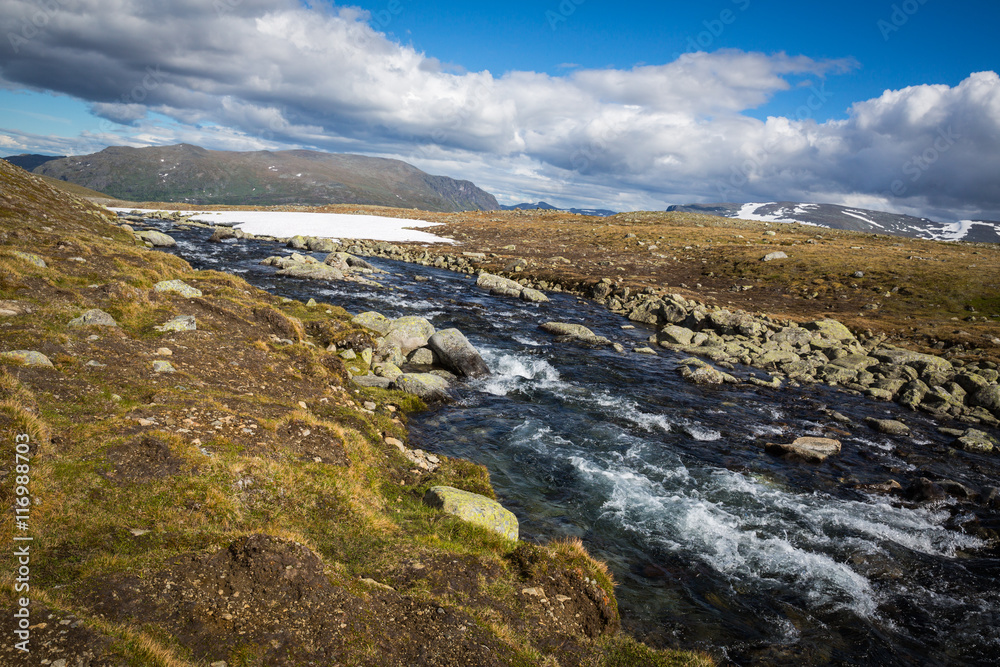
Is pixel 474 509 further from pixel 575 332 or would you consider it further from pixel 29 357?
pixel 575 332

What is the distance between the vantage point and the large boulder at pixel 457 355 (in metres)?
21.3

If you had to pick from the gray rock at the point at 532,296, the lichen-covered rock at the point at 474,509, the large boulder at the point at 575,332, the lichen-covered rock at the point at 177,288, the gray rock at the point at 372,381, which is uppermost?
the lichen-covered rock at the point at 177,288

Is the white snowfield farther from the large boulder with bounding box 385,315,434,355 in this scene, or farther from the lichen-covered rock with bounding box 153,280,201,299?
the lichen-covered rock with bounding box 153,280,201,299

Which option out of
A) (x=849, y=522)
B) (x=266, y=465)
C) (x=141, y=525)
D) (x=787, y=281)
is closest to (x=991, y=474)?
(x=849, y=522)

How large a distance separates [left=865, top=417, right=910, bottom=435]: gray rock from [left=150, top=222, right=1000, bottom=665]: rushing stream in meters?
0.42

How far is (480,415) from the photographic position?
17.7m

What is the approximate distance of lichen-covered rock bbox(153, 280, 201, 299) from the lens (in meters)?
17.4

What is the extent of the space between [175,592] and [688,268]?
56.9 m

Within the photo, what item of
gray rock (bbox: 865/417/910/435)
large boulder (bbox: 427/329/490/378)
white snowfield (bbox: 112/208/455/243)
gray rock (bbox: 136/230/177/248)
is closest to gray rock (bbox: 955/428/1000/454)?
gray rock (bbox: 865/417/910/435)

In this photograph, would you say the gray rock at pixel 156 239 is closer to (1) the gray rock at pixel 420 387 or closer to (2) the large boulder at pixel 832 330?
(1) the gray rock at pixel 420 387

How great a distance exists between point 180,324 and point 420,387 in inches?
322

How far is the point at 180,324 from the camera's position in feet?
48.9

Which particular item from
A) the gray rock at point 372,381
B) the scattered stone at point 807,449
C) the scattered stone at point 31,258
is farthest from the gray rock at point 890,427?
the scattered stone at point 31,258

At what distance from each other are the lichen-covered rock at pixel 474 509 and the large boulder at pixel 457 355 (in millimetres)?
10775
